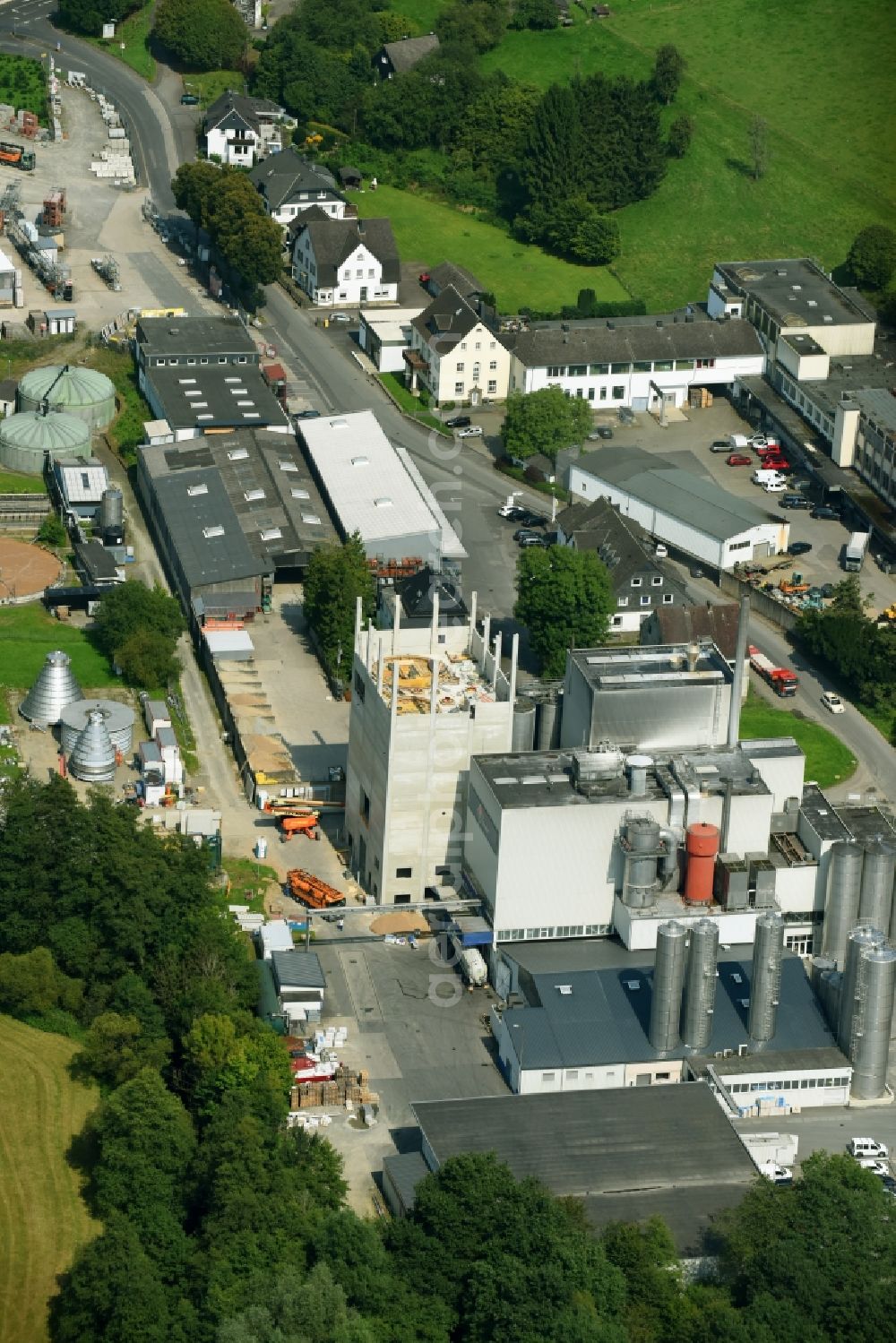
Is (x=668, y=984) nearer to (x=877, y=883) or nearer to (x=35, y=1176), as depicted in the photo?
(x=877, y=883)

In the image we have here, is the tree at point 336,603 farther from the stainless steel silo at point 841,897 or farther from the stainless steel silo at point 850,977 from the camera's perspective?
the stainless steel silo at point 850,977

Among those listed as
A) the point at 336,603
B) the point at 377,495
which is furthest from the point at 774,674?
the point at 377,495

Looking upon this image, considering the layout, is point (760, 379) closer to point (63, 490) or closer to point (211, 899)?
point (63, 490)

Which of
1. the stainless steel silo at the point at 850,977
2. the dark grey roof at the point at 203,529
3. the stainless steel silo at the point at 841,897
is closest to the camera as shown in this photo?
the stainless steel silo at the point at 850,977

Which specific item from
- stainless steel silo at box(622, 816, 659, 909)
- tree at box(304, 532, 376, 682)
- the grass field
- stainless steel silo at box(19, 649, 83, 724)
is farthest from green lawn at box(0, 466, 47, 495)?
stainless steel silo at box(622, 816, 659, 909)

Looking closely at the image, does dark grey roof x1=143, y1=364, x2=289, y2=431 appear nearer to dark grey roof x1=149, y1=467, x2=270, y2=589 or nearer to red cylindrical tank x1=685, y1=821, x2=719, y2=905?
dark grey roof x1=149, y1=467, x2=270, y2=589

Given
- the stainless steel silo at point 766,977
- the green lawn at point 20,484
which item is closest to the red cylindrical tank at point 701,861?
the stainless steel silo at point 766,977
